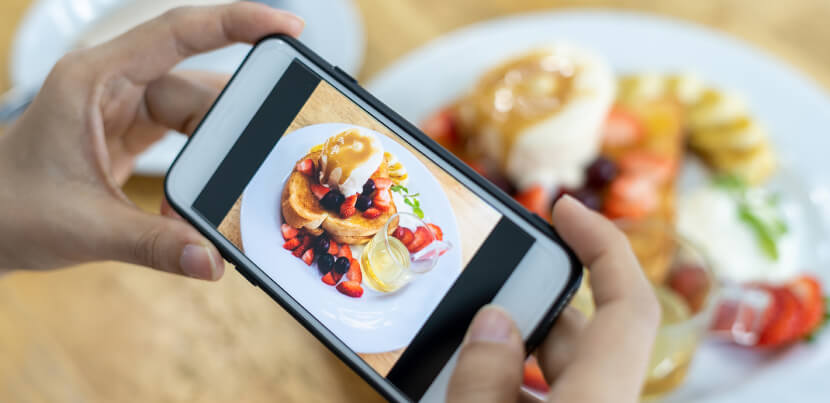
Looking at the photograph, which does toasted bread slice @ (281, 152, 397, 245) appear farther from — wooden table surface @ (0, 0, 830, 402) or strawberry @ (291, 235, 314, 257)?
wooden table surface @ (0, 0, 830, 402)

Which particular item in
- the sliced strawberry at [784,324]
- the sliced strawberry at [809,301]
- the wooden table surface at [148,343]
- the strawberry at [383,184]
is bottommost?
the wooden table surface at [148,343]

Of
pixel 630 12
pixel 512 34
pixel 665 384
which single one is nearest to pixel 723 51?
pixel 630 12

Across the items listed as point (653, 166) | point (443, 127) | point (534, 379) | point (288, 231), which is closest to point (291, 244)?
point (288, 231)

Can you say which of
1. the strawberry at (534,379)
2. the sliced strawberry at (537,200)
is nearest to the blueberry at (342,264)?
the strawberry at (534,379)

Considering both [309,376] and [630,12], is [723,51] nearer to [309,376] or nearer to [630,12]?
[630,12]

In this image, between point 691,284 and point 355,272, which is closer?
point 355,272

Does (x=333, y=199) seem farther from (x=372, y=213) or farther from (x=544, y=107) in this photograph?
(x=544, y=107)

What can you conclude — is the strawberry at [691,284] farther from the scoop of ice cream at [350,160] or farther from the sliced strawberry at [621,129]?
the scoop of ice cream at [350,160]
